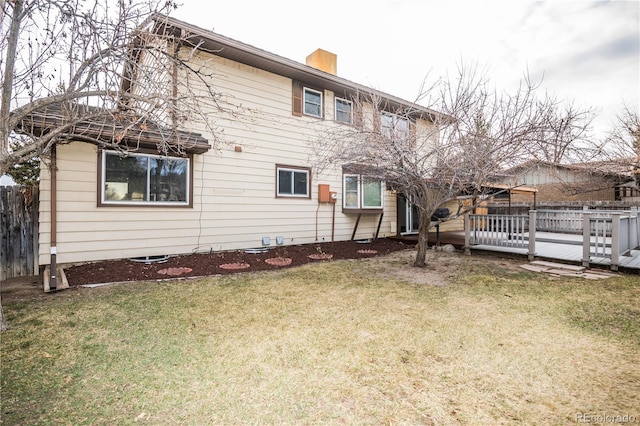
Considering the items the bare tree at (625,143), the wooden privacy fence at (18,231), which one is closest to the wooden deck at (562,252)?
the bare tree at (625,143)

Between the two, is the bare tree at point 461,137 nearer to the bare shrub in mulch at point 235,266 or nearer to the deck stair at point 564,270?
the deck stair at point 564,270

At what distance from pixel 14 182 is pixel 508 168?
1422cm

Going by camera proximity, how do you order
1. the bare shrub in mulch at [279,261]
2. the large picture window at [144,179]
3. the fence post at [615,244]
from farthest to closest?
the bare shrub in mulch at [279,261]
the large picture window at [144,179]
the fence post at [615,244]

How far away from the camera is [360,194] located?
35.5 ft

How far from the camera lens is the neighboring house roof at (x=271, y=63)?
22.0 feet

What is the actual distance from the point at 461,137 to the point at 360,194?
18.0 feet

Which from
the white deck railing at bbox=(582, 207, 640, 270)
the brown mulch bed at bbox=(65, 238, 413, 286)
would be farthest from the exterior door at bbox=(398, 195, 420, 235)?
the white deck railing at bbox=(582, 207, 640, 270)

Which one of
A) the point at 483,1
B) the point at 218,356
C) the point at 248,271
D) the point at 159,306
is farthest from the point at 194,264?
the point at 483,1

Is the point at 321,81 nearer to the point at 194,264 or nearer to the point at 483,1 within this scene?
the point at 483,1

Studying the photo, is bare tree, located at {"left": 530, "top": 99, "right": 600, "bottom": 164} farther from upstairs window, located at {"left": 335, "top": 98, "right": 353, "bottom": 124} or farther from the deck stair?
upstairs window, located at {"left": 335, "top": 98, "right": 353, "bottom": 124}

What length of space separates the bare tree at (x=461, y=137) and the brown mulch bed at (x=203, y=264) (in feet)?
9.60

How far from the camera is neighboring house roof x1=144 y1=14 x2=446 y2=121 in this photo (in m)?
6.72

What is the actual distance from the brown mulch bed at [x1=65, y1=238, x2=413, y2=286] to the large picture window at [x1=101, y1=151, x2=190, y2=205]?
139 cm

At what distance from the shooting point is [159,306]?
13.7ft
